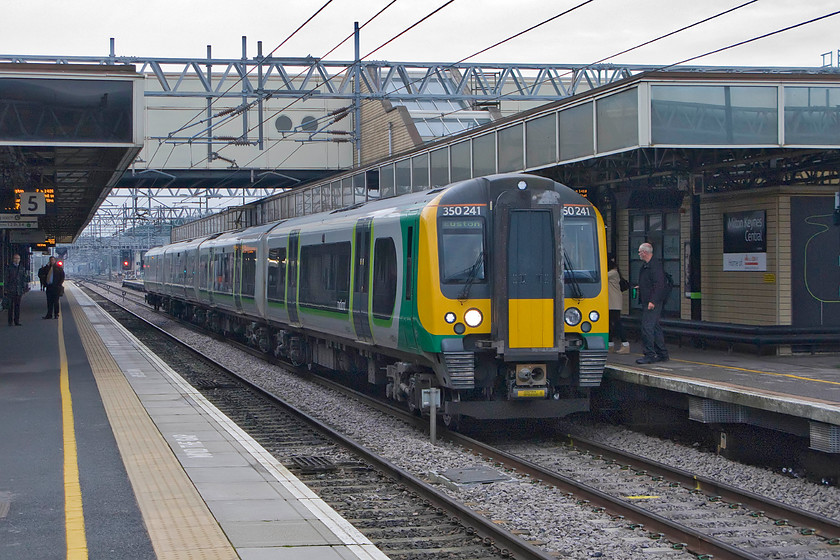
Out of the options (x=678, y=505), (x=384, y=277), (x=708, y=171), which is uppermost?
(x=708, y=171)

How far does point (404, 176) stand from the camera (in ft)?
63.3

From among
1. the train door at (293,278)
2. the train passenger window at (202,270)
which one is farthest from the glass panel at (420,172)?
the train passenger window at (202,270)

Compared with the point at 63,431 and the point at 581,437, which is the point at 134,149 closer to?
the point at 63,431

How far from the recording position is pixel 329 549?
6.19 meters

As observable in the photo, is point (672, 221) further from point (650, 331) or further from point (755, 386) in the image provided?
point (755, 386)

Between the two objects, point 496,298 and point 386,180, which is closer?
point 496,298

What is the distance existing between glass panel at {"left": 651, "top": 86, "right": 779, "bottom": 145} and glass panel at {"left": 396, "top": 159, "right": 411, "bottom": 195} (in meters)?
7.25

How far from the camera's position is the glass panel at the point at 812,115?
41.6 feet

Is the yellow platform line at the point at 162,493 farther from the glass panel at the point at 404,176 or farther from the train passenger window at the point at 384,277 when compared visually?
the glass panel at the point at 404,176

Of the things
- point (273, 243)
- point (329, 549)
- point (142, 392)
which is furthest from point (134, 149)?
point (329, 549)

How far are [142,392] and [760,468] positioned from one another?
26.7 feet

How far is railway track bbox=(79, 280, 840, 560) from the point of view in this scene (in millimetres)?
7113

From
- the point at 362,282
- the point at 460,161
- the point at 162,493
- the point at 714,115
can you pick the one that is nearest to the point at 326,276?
the point at 362,282

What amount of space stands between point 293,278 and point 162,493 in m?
10.3
